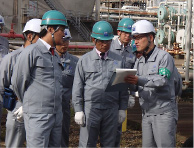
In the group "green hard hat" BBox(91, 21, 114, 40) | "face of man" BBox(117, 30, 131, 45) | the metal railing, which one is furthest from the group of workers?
the metal railing

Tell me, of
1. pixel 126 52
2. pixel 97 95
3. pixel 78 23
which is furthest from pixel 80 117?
pixel 78 23

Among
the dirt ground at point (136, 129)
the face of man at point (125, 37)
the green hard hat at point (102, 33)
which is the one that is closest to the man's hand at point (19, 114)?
the green hard hat at point (102, 33)

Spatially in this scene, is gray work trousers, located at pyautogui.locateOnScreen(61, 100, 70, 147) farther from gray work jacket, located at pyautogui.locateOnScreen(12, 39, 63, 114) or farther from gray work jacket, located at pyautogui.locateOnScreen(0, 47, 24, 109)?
gray work jacket, located at pyautogui.locateOnScreen(12, 39, 63, 114)

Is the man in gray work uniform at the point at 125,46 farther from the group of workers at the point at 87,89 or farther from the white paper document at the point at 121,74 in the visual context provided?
the white paper document at the point at 121,74

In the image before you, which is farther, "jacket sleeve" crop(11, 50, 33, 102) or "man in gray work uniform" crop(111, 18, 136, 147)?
"man in gray work uniform" crop(111, 18, 136, 147)

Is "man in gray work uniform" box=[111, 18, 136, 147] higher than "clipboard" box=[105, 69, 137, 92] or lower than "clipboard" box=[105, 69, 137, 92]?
higher

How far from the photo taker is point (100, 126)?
5.40 m

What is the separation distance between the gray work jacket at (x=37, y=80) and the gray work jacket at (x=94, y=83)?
0.84 m

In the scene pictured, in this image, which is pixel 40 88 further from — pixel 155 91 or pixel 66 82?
pixel 66 82

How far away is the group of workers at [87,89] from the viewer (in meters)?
4.42

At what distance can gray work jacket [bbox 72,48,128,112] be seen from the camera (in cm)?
527

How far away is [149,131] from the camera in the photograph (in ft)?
16.5

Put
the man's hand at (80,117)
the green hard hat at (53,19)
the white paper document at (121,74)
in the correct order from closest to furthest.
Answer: the green hard hat at (53,19) → the white paper document at (121,74) → the man's hand at (80,117)

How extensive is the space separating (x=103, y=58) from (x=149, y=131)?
3.55 feet
